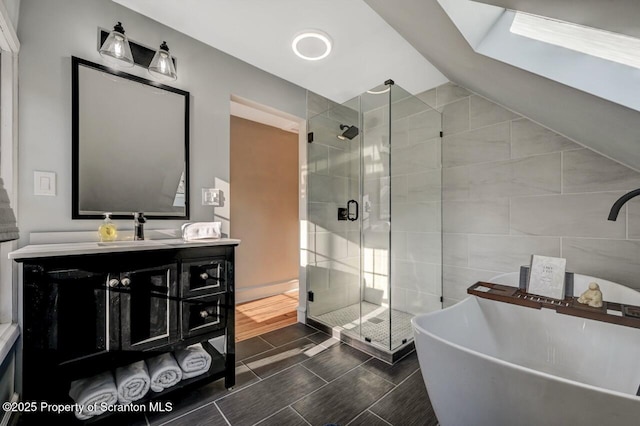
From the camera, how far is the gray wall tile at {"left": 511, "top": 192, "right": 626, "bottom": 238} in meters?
1.68

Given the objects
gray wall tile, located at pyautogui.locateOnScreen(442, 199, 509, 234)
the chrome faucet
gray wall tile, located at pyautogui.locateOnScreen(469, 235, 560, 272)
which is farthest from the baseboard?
gray wall tile, located at pyautogui.locateOnScreen(469, 235, 560, 272)

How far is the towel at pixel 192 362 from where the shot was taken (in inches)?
61.3

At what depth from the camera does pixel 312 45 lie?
77.0 inches

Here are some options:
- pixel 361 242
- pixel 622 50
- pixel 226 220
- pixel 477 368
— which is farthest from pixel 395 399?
pixel 622 50

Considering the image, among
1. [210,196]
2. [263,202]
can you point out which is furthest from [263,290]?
[210,196]

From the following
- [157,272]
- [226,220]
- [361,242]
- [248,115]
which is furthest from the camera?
[248,115]

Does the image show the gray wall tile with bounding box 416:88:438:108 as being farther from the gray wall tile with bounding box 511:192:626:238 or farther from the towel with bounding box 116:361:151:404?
the towel with bounding box 116:361:151:404

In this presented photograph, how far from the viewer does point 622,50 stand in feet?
2.91

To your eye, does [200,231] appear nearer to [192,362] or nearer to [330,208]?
[192,362]

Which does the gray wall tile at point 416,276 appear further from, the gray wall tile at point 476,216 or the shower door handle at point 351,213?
the shower door handle at point 351,213

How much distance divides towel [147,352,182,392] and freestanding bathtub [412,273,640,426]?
1422 millimetres

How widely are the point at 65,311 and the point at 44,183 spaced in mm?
767

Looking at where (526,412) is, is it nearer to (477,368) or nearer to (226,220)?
(477,368)

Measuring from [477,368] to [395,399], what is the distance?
1.15 metres
